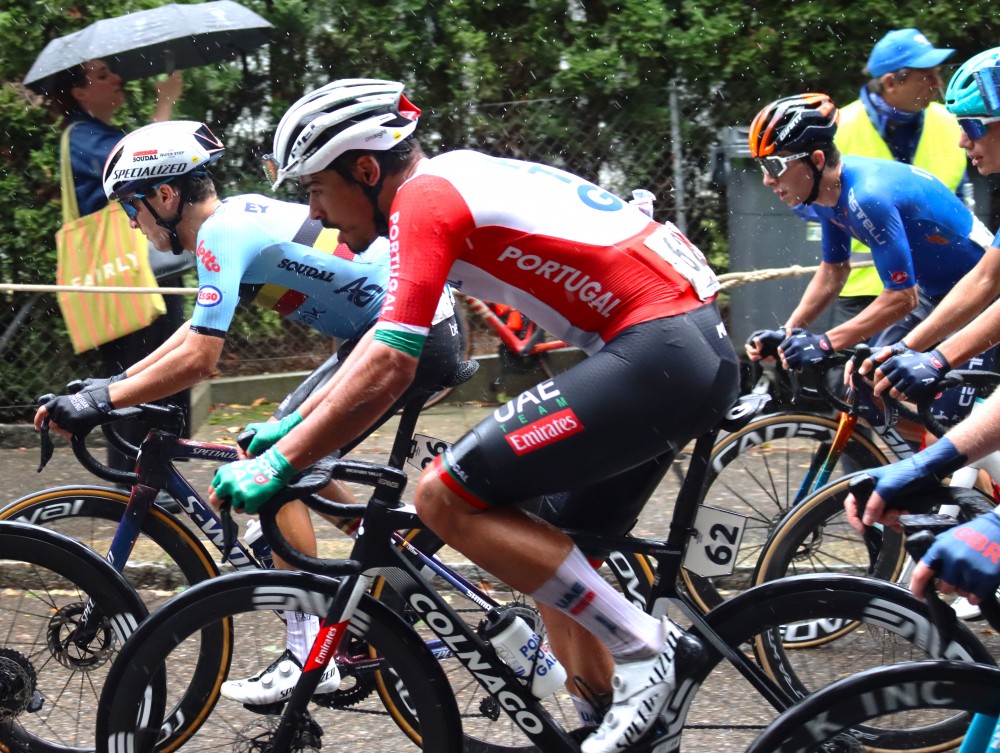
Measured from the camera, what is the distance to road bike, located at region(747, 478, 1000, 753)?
7.97 feet

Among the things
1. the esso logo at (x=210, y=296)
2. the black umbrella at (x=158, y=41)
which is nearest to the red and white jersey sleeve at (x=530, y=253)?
the esso logo at (x=210, y=296)

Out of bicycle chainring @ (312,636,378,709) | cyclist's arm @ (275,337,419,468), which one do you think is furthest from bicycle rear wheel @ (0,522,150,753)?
cyclist's arm @ (275,337,419,468)

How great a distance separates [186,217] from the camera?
4.29 m

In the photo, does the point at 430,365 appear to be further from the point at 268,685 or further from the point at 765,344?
the point at 765,344

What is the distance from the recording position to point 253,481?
9.53 ft

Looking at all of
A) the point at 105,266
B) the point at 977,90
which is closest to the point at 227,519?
the point at 977,90

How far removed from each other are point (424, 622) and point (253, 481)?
62 centimetres

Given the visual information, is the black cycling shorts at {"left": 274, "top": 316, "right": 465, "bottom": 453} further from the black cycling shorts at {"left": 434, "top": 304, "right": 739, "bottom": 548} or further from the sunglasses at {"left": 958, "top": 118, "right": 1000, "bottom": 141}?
the sunglasses at {"left": 958, "top": 118, "right": 1000, "bottom": 141}

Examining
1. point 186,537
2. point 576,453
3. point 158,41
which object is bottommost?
point 186,537

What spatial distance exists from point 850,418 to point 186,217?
7.93 ft

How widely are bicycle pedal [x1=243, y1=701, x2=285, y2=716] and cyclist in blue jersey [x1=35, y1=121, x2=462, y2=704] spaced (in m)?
0.10

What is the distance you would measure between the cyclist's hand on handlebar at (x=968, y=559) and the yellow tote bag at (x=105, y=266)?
4.41m

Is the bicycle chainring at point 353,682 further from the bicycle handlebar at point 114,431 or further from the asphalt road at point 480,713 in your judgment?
the bicycle handlebar at point 114,431

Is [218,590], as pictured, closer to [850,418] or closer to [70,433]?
[70,433]
